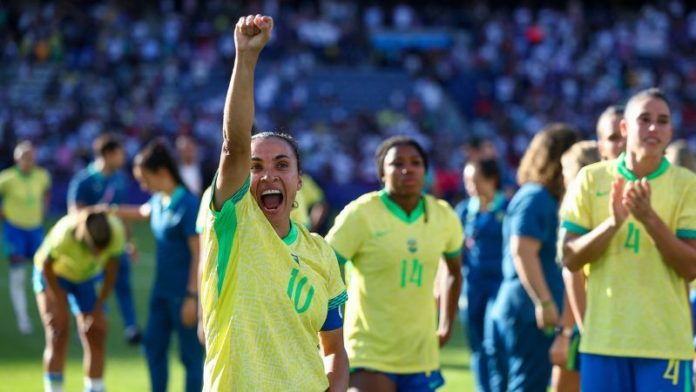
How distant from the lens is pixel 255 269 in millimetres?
4133

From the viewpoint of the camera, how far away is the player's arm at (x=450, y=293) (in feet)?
23.1

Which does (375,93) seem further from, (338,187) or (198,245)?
(198,245)

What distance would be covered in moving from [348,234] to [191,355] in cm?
234

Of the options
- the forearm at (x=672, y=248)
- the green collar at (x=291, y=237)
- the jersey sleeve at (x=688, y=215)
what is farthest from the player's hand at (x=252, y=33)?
the jersey sleeve at (x=688, y=215)

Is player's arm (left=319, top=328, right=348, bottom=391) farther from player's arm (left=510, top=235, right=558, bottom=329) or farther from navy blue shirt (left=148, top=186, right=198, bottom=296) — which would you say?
navy blue shirt (left=148, top=186, right=198, bottom=296)

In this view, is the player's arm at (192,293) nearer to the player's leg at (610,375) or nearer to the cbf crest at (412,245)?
the cbf crest at (412,245)

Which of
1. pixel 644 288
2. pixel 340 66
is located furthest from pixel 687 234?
pixel 340 66

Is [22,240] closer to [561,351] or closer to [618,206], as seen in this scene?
[561,351]

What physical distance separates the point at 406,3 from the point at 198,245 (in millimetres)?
32586

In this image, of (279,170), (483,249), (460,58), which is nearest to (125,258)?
(483,249)

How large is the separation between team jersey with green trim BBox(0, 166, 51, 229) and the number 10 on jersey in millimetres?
10303

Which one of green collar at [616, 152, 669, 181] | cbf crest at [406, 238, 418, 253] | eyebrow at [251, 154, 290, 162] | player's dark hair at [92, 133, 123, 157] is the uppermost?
player's dark hair at [92, 133, 123, 157]

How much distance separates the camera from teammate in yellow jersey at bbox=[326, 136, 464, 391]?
646 cm

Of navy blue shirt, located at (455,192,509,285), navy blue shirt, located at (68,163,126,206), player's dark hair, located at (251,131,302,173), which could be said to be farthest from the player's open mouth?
navy blue shirt, located at (68,163,126,206)
